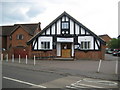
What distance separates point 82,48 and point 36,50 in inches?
295

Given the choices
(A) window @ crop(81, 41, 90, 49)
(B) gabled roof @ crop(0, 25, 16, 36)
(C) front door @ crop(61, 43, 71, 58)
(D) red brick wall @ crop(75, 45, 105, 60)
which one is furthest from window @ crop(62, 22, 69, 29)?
(B) gabled roof @ crop(0, 25, 16, 36)

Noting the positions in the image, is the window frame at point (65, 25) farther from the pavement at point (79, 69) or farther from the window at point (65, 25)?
Answer: the pavement at point (79, 69)

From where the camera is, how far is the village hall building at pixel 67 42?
25.5m

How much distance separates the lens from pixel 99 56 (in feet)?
82.8

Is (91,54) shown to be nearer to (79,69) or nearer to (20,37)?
(79,69)

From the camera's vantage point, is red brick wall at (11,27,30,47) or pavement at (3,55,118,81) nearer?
pavement at (3,55,118,81)

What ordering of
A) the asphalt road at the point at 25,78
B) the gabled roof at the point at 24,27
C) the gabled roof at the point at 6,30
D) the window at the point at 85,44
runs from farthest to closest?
the gabled roof at the point at 6,30 → the gabled roof at the point at 24,27 → the window at the point at 85,44 → the asphalt road at the point at 25,78

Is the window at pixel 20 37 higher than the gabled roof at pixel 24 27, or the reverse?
the gabled roof at pixel 24 27

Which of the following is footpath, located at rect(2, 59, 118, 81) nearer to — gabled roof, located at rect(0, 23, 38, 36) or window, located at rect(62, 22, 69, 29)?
window, located at rect(62, 22, 69, 29)

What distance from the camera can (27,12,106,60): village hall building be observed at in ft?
83.6

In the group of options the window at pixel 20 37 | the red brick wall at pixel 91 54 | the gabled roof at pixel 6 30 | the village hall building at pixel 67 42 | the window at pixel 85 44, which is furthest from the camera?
the gabled roof at pixel 6 30

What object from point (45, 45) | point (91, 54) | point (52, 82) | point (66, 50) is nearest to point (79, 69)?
point (52, 82)

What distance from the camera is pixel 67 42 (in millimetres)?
26406

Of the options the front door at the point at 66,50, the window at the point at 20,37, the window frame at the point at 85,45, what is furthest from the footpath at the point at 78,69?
the window at the point at 20,37
